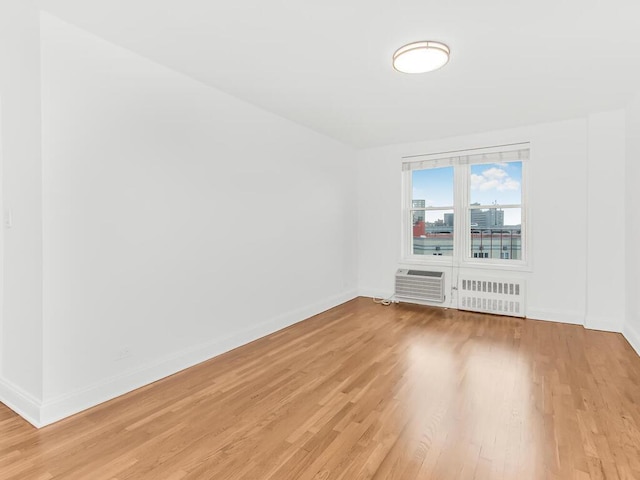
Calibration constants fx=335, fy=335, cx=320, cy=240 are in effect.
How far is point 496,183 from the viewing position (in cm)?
498

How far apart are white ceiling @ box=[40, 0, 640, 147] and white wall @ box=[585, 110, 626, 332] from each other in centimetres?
38

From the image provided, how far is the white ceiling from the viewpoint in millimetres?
2092

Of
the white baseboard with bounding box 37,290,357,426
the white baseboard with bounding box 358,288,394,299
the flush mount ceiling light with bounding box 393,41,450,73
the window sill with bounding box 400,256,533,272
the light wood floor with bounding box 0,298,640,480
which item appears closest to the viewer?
the light wood floor with bounding box 0,298,640,480

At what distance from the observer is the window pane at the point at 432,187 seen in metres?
5.35

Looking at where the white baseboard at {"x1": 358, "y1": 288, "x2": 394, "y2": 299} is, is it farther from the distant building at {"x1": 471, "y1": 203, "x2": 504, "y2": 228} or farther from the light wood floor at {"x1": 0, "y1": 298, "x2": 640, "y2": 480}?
the light wood floor at {"x1": 0, "y1": 298, "x2": 640, "y2": 480}

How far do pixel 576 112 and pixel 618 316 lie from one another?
250cm

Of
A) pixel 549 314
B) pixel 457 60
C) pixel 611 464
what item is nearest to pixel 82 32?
pixel 457 60

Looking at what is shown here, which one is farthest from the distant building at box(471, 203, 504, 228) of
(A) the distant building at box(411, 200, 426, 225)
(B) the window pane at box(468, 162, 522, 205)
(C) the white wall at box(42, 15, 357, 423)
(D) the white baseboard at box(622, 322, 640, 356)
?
(C) the white wall at box(42, 15, 357, 423)

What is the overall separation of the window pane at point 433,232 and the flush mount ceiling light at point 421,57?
3.06 meters

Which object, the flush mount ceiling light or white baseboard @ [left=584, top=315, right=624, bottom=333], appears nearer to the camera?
the flush mount ceiling light

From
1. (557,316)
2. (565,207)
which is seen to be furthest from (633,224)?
(557,316)

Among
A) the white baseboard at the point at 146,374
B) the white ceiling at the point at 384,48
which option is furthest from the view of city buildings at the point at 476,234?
the white baseboard at the point at 146,374

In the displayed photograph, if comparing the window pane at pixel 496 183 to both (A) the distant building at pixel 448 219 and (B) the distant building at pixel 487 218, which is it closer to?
(B) the distant building at pixel 487 218

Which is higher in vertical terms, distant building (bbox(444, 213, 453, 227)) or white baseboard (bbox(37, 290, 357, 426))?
distant building (bbox(444, 213, 453, 227))
